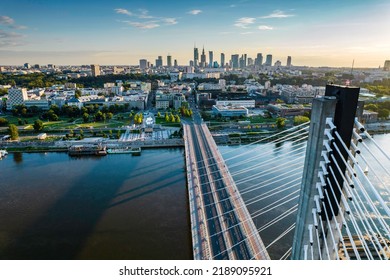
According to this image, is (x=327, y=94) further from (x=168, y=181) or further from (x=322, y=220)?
(x=168, y=181)

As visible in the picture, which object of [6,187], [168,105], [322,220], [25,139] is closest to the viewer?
[322,220]

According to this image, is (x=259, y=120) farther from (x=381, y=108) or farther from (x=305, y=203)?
(x=305, y=203)

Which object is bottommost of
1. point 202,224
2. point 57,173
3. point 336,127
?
point 57,173

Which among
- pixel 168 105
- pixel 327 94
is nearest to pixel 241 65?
pixel 168 105

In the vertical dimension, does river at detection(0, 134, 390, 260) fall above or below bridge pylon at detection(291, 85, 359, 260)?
below

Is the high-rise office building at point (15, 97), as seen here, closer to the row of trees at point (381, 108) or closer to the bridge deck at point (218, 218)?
the bridge deck at point (218, 218)

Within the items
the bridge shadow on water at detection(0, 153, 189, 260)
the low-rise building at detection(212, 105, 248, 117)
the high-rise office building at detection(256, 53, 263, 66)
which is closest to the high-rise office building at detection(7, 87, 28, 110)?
the bridge shadow on water at detection(0, 153, 189, 260)

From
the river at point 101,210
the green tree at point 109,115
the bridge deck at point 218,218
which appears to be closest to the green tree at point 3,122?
the green tree at point 109,115

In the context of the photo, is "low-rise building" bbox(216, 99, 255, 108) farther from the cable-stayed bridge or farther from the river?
the river
